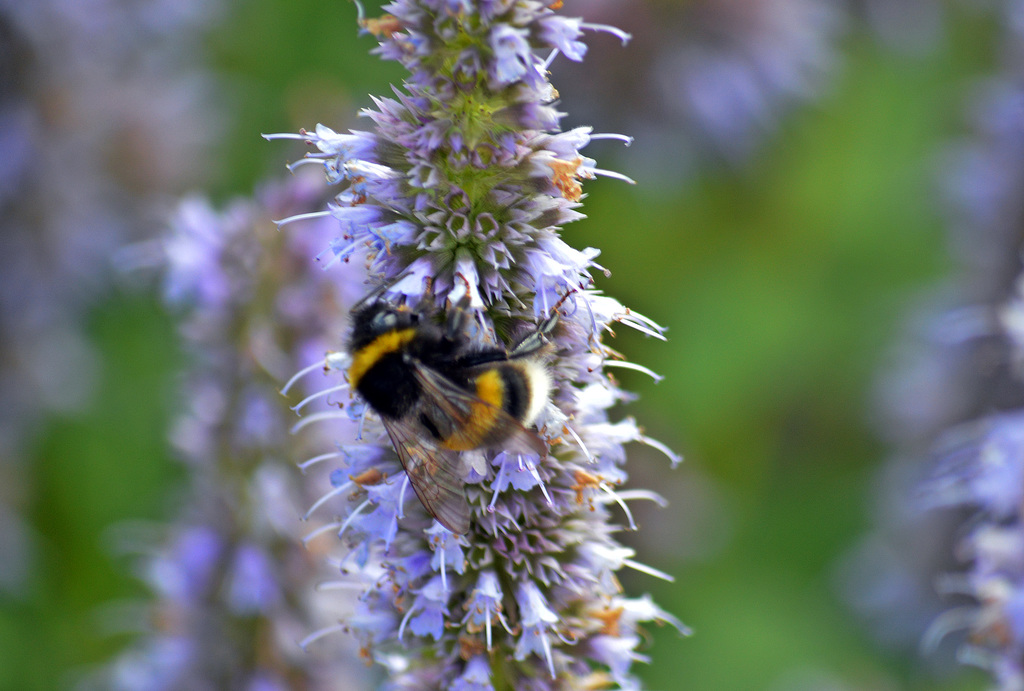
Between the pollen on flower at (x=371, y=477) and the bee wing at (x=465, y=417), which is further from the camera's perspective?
the pollen on flower at (x=371, y=477)

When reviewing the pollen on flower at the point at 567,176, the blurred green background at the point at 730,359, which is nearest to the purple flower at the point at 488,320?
the pollen on flower at the point at 567,176

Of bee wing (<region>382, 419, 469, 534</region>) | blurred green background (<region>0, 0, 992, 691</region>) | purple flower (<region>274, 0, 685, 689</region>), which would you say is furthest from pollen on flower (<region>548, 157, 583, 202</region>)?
blurred green background (<region>0, 0, 992, 691</region>)

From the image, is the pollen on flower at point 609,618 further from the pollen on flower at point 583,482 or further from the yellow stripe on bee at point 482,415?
the yellow stripe on bee at point 482,415

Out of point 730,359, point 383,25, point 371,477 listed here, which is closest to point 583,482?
point 371,477

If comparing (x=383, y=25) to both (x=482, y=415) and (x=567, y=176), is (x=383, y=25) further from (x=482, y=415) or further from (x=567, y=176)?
(x=482, y=415)

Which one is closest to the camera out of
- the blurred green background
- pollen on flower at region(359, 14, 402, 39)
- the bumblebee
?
pollen on flower at region(359, 14, 402, 39)

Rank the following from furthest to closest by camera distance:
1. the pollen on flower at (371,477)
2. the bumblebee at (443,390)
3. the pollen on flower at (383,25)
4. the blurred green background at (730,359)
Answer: the blurred green background at (730,359) < the pollen on flower at (371,477) < the bumblebee at (443,390) < the pollen on flower at (383,25)

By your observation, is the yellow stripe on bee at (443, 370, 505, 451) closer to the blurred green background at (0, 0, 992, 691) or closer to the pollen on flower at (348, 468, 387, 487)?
the pollen on flower at (348, 468, 387, 487)
